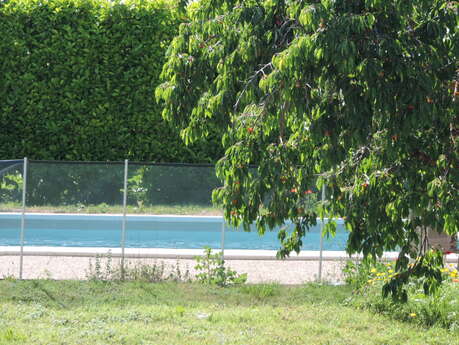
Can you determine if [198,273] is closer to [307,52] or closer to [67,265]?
[67,265]

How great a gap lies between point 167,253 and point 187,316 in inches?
133

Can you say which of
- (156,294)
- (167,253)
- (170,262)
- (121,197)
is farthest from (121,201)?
(156,294)

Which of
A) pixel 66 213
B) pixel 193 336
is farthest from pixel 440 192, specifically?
pixel 66 213

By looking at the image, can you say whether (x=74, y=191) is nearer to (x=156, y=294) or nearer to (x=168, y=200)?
(x=168, y=200)

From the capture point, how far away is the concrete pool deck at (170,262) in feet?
34.4

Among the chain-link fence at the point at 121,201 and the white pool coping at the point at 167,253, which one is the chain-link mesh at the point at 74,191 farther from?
the white pool coping at the point at 167,253

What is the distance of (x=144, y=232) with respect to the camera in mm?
10766

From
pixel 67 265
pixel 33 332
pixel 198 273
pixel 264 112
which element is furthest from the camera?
pixel 67 265

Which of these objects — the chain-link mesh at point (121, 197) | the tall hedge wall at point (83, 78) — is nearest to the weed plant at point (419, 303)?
the chain-link mesh at point (121, 197)

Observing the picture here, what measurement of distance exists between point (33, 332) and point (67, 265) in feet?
14.0

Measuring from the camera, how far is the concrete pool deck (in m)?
10.5

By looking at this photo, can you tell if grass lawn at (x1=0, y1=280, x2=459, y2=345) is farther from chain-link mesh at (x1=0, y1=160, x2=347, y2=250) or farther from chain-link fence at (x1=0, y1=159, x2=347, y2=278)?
chain-link mesh at (x1=0, y1=160, x2=347, y2=250)

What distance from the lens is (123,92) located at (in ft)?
53.8

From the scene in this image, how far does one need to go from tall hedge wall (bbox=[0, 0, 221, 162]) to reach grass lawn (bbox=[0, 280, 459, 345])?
722 centimetres
